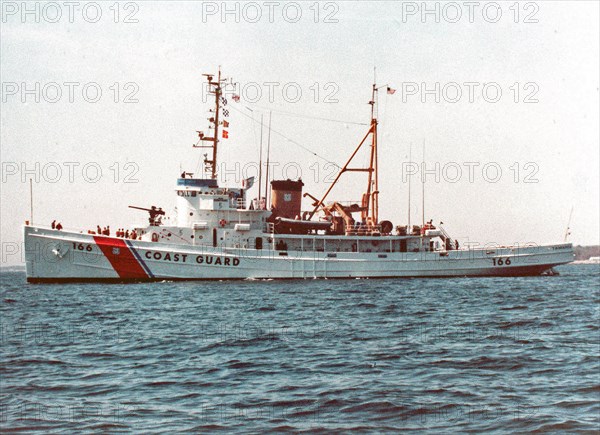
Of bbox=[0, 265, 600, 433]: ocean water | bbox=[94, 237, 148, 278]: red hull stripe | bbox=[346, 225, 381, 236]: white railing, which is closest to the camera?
bbox=[0, 265, 600, 433]: ocean water

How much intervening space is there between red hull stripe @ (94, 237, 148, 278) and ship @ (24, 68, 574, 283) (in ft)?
0.18

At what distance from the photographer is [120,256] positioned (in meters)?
39.2

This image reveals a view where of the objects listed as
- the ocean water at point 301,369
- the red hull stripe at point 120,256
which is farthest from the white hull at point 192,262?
the ocean water at point 301,369

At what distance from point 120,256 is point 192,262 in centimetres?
405

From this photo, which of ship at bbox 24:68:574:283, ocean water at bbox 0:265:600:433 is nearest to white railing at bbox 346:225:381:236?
ship at bbox 24:68:574:283

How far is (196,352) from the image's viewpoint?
14.9 metres

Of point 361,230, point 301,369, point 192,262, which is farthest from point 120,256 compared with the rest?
point 301,369

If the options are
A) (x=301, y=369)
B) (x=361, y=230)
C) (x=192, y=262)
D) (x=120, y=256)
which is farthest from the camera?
(x=361, y=230)

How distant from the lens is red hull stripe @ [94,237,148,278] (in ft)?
128

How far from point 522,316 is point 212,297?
43.0 feet

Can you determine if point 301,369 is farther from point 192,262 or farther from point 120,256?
point 192,262

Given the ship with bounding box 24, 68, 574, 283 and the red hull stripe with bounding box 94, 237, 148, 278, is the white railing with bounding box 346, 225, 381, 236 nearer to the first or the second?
the ship with bounding box 24, 68, 574, 283

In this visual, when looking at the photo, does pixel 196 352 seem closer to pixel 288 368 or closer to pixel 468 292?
pixel 288 368

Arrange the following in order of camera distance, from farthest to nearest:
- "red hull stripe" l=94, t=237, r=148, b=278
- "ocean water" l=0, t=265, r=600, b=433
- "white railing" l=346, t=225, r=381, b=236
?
"white railing" l=346, t=225, r=381, b=236 → "red hull stripe" l=94, t=237, r=148, b=278 → "ocean water" l=0, t=265, r=600, b=433
